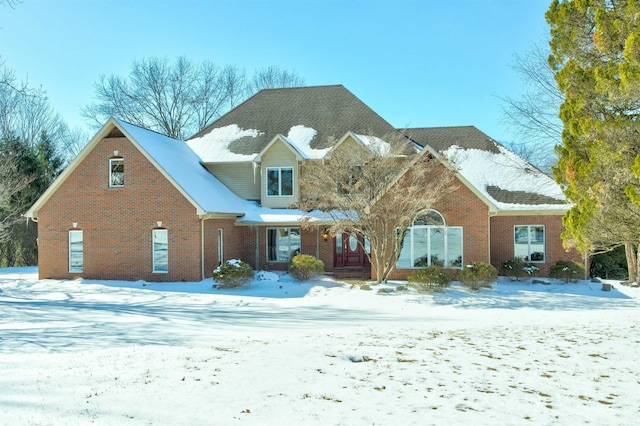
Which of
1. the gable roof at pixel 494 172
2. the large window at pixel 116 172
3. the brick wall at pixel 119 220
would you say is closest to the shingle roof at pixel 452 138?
the gable roof at pixel 494 172

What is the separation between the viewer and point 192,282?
65.0ft

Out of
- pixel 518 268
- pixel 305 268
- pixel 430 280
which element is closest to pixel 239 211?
pixel 305 268

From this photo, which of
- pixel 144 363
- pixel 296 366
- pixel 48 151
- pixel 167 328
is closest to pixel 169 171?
pixel 167 328

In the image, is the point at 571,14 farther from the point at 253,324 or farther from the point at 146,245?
the point at 146,245

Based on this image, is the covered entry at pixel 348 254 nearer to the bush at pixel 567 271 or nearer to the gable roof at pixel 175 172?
the gable roof at pixel 175 172

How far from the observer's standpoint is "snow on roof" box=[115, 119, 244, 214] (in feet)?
67.1

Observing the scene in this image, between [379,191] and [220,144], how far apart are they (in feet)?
35.6

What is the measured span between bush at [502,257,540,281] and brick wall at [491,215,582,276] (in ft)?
1.86

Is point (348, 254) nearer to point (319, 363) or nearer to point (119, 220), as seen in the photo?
point (119, 220)

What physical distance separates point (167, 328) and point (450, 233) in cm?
1225

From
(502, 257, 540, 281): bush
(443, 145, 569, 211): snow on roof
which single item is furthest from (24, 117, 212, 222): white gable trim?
(502, 257, 540, 281): bush

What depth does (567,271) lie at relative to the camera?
2030 cm

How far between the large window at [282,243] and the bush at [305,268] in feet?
9.94

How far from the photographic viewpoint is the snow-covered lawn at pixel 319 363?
19.0ft
